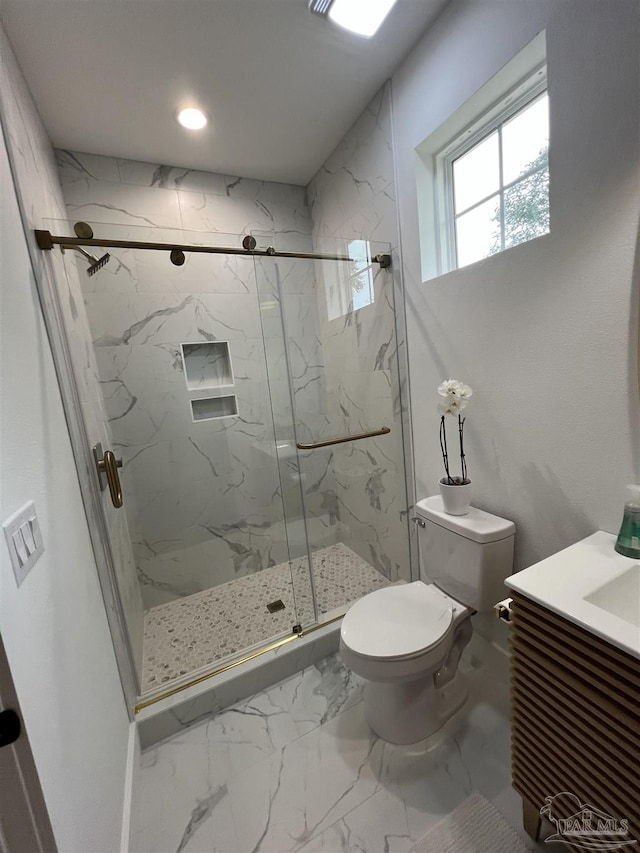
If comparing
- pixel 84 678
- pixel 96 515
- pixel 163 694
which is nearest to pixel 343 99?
pixel 96 515

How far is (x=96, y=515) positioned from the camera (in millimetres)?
1362

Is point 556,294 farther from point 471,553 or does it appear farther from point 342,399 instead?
point 342,399

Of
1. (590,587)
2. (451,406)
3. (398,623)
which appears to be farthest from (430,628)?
(451,406)

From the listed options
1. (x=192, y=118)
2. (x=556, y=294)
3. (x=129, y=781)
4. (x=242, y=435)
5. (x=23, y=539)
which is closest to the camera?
(x=23, y=539)

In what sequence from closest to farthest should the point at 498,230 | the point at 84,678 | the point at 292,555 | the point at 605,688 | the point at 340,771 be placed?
the point at 605,688 < the point at 84,678 < the point at 340,771 < the point at 498,230 < the point at 292,555

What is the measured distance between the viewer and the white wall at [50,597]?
684 mm

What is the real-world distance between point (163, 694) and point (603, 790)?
1524mm

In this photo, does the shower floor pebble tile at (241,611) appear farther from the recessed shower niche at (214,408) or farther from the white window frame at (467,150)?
the white window frame at (467,150)

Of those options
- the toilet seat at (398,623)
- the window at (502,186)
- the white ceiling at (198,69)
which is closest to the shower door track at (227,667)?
the toilet seat at (398,623)

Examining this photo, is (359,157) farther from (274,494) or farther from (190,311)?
(274,494)

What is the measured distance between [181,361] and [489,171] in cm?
182

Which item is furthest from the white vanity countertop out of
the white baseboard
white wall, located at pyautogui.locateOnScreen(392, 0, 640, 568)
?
the white baseboard

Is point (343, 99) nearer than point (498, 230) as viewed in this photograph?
No

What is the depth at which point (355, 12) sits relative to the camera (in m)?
1.28
